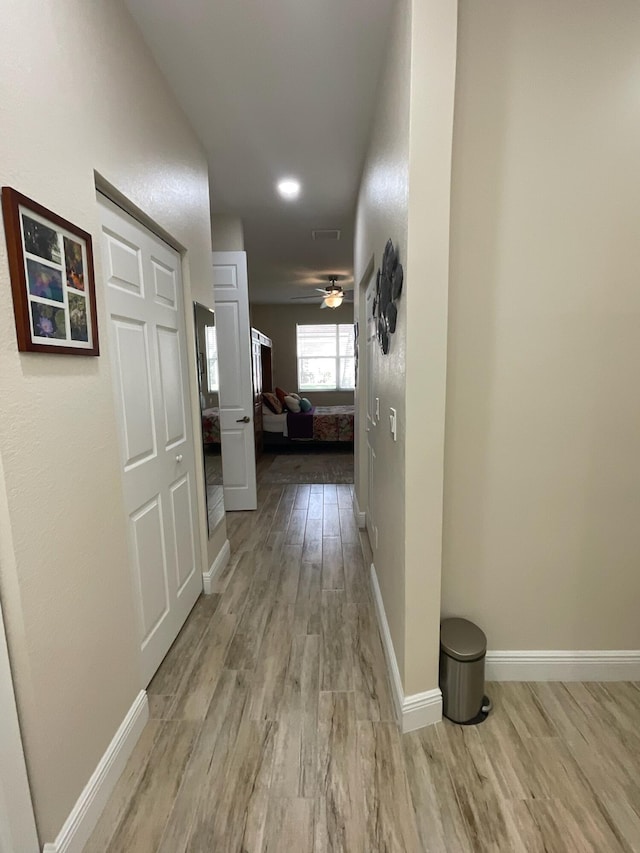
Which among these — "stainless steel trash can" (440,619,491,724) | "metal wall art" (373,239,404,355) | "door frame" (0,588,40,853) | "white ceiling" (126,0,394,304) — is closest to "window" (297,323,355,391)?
"white ceiling" (126,0,394,304)

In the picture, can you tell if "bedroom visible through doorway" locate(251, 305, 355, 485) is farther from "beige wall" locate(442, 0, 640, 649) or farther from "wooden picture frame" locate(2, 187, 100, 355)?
"wooden picture frame" locate(2, 187, 100, 355)

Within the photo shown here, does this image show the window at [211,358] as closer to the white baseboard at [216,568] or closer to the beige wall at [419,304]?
the white baseboard at [216,568]

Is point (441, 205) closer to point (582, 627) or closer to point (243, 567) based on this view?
point (582, 627)

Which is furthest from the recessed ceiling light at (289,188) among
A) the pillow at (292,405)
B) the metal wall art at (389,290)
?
the pillow at (292,405)

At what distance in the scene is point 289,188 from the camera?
2.98 m

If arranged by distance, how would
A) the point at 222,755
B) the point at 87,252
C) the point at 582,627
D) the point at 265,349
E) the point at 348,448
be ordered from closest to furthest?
the point at 87,252
the point at 222,755
the point at 582,627
the point at 348,448
the point at 265,349

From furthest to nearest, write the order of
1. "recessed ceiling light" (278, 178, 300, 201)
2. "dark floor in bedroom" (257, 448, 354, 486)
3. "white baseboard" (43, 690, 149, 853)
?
"dark floor in bedroom" (257, 448, 354, 486)
"recessed ceiling light" (278, 178, 300, 201)
"white baseboard" (43, 690, 149, 853)

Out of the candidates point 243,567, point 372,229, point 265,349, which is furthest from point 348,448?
point 372,229

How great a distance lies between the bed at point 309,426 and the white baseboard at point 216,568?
11.8 feet

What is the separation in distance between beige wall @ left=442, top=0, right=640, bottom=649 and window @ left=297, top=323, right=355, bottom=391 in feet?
23.5

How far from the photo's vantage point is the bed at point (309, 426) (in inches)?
251

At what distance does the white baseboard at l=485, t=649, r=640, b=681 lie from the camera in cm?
171

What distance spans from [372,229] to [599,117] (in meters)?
1.08

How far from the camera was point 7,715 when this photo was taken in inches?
37.1
